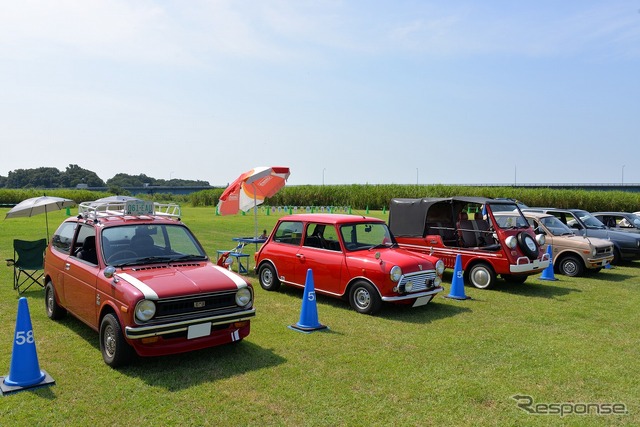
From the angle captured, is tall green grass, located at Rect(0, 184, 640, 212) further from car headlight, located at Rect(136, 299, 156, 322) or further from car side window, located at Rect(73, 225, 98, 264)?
car headlight, located at Rect(136, 299, 156, 322)

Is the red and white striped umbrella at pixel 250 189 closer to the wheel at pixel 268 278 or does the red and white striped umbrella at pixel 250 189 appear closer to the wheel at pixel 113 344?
the wheel at pixel 268 278

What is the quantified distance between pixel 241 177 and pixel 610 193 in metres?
45.7

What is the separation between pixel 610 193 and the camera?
4719cm

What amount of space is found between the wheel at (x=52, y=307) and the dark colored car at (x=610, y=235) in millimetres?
13139

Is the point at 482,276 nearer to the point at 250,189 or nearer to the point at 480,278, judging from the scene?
the point at 480,278

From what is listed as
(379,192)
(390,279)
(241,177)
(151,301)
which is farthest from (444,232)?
(379,192)

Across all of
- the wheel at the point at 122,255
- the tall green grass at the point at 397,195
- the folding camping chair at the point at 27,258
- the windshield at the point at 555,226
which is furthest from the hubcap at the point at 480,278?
the tall green grass at the point at 397,195

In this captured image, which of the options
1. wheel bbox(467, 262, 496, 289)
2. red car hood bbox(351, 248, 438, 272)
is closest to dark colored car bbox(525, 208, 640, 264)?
wheel bbox(467, 262, 496, 289)

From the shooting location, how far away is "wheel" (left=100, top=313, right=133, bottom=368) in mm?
5406

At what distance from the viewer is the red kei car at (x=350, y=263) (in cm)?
816

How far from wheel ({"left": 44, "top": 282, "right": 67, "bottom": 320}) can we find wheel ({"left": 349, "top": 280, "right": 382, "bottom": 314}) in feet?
15.5

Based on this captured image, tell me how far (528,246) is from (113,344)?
9.00m

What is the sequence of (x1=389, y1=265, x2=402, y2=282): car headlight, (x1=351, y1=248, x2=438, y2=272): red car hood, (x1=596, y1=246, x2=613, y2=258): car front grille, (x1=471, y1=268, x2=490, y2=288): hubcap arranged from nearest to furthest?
(x1=389, y1=265, x2=402, y2=282): car headlight, (x1=351, y1=248, x2=438, y2=272): red car hood, (x1=471, y1=268, x2=490, y2=288): hubcap, (x1=596, y1=246, x2=613, y2=258): car front grille

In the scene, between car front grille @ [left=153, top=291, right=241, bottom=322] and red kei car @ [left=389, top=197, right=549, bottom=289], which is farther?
red kei car @ [left=389, top=197, right=549, bottom=289]
